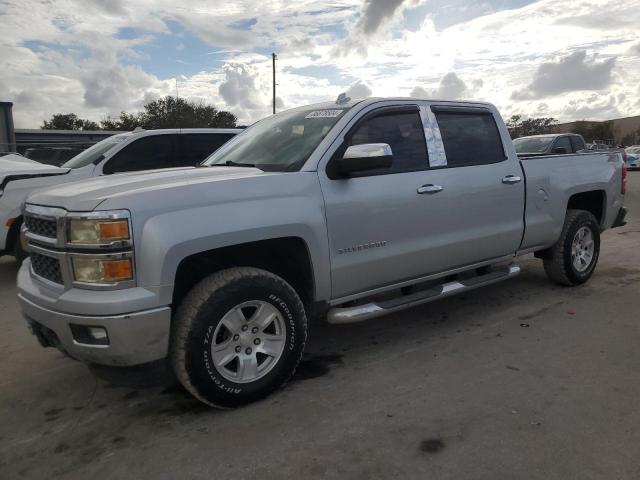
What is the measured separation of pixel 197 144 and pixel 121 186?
4.84m

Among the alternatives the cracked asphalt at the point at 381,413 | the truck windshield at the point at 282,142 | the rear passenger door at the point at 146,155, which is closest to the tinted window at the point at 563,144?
the cracked asphalt at the point at 381,413

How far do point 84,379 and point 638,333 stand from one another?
431 centimetres

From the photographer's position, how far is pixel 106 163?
7.05 m

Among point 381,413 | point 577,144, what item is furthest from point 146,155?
point 577,144

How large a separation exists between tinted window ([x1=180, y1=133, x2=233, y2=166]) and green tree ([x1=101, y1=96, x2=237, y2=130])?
3782 centimetres

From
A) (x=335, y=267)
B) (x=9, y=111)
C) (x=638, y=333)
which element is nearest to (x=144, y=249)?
(x=335, y=267)

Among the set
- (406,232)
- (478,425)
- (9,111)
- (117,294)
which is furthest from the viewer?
(9,111)

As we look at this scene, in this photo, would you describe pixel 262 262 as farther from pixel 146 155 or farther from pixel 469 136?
pixel 146 155

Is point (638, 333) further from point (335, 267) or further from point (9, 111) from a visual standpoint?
point (9, 111)

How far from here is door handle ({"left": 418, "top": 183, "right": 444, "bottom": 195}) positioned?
12.9ft

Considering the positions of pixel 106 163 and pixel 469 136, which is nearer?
pixel 469 136

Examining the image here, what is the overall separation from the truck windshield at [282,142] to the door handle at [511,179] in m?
1.68

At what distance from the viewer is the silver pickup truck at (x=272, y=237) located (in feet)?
9.11

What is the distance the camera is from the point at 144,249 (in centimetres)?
275
